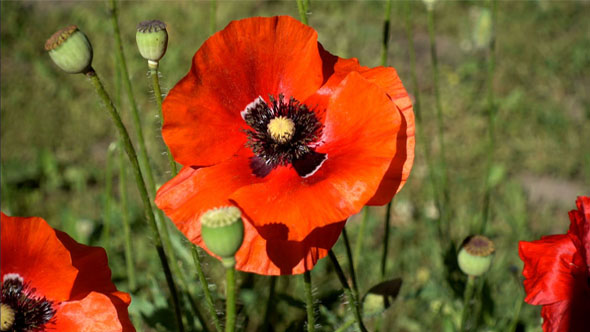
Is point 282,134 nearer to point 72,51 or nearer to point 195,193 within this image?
point 195,193

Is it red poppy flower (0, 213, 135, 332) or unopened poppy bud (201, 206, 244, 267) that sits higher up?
unopened poppy bud (201, 206, 244, 267)

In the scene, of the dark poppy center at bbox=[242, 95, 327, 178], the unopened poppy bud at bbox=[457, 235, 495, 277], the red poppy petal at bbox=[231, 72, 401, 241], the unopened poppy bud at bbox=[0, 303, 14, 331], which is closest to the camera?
the red poppy petal at bbox=[231, 72, 401, 241]

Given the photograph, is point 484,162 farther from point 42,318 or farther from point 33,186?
point 42,318

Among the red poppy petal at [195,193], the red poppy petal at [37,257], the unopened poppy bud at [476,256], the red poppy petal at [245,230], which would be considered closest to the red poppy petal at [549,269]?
the unopened poppy bud at [476,256]

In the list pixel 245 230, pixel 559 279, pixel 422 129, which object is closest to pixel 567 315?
pixel 559 279

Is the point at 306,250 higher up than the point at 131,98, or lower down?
lower down

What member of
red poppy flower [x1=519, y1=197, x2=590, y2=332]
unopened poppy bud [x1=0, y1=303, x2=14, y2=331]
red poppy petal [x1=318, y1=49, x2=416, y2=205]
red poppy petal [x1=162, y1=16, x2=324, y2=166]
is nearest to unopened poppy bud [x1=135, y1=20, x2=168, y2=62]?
red poppy petal [x1=162, y1=16, x2=324, y2=166]

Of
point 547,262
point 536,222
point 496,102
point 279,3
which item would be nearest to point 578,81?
point 496,102

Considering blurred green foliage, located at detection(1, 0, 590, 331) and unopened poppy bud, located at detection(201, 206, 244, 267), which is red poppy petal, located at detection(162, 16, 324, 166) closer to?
unopened poppy bud, located at detection(201, 206, 244, 267)
